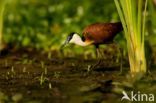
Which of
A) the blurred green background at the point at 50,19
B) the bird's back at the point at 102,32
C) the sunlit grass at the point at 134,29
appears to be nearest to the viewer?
the sunlit grass at the point at 134,29

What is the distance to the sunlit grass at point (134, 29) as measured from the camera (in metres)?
7.12

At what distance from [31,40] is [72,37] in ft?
9.14

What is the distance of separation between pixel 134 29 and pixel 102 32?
2.97ft

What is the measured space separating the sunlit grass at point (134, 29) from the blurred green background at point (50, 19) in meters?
2.64

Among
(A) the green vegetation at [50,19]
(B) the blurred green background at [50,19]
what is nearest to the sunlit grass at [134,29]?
(B) the blurred green background at [50,19]

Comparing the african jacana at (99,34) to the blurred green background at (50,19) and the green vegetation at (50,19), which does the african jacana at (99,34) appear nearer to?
the blurred green background at (50,19)

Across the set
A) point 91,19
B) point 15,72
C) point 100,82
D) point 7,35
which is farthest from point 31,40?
point 100,82

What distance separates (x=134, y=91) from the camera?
22.0 feet

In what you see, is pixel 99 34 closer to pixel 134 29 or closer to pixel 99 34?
pixel 99 34

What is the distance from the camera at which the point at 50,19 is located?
38.9 ft

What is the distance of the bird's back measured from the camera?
7.96 metres

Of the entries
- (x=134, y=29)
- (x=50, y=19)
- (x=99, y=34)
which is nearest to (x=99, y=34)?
(x=99, y=34)

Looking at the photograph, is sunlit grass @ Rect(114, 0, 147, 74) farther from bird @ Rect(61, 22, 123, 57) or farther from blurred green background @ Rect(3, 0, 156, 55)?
blurred green background @ Rect(3, 0, 156, 55)

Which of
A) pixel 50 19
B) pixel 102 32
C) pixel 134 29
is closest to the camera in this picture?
pixel 134 29
